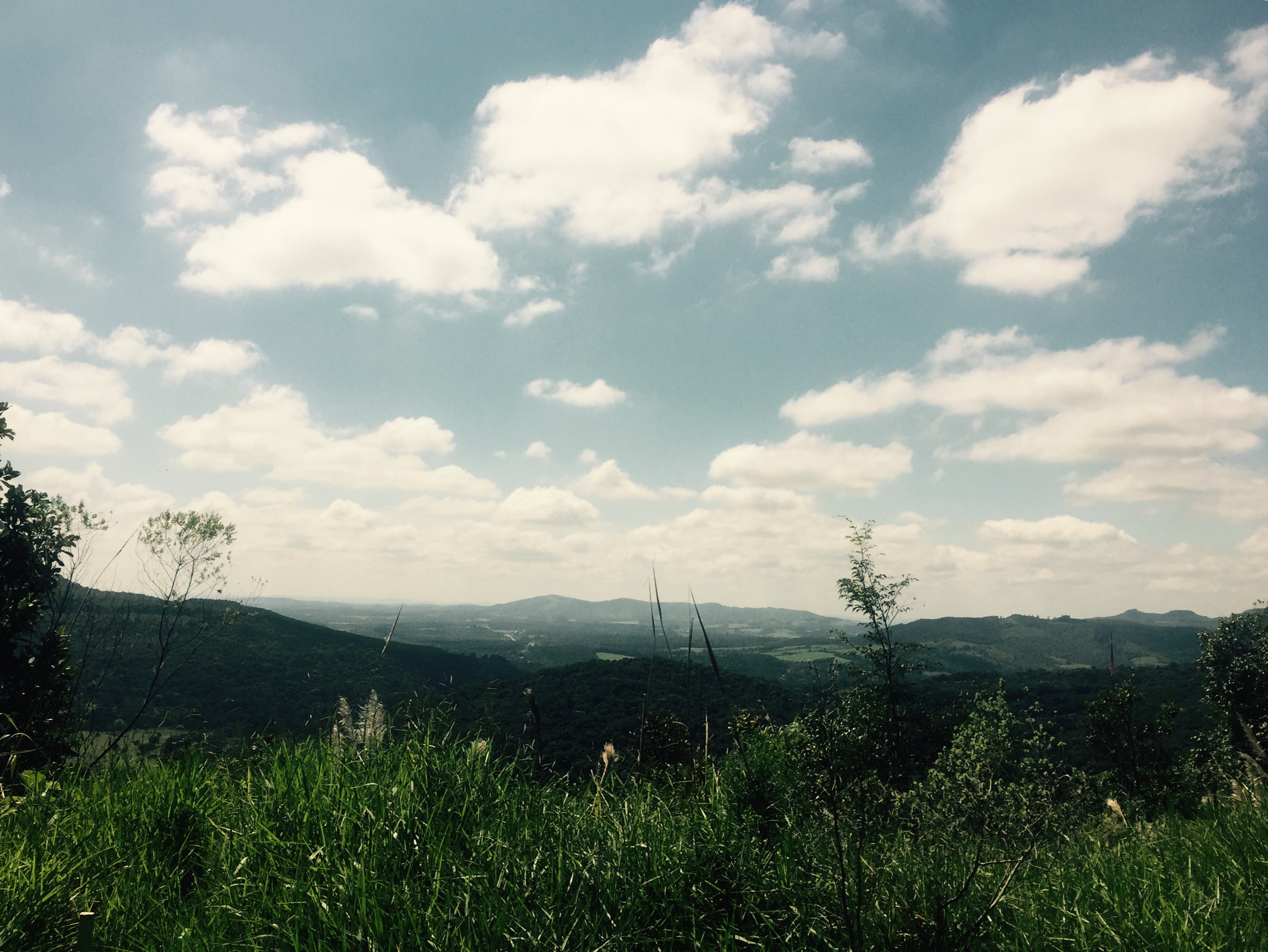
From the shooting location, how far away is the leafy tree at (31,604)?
1274 centimetres

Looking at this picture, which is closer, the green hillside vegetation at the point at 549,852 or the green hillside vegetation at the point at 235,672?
the green hillside vegetation at the point at 549,852

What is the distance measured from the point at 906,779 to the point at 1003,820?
22967 mm

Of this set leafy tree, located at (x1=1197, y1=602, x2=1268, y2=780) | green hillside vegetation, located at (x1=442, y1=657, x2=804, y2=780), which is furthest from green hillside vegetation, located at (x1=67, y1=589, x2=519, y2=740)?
leafy tree, located at (x1=1197, y1=602, x2=1268, y2=780)

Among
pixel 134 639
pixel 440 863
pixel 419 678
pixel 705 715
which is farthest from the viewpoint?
pixel 134 639

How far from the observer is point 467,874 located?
2.97 metres

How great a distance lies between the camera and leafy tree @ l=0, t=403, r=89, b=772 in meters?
12.7

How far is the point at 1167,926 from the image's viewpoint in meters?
3.30

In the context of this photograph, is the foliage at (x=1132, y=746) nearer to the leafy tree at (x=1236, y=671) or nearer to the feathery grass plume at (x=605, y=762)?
the leafy tree at (x=1236, y=671)

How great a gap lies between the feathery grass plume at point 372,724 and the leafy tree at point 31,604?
34.9 feet

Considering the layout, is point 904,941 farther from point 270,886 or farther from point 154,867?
point 154,867

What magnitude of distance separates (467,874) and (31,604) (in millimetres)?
17645

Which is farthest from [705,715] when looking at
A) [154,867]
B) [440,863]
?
[154,867]

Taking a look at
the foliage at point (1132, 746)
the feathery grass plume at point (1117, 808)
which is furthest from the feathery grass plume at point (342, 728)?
the foliage at point (1132, 746)

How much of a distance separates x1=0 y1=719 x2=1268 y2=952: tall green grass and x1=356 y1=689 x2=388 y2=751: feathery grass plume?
0.10 m
